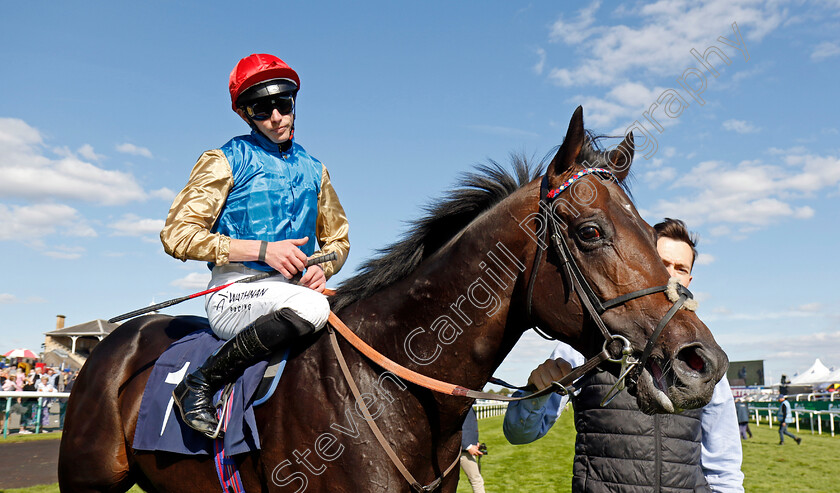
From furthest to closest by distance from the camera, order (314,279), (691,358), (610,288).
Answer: (314,279), (610,288), (691,358)

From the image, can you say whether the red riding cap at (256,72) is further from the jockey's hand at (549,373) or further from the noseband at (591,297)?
the jockey's hand at (549,373)

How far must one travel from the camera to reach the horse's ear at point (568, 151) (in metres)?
2.46

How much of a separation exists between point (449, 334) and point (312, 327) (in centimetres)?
57

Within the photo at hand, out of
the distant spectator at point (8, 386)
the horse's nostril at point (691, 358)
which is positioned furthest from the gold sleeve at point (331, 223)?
the distant spectator at point (8, 386)

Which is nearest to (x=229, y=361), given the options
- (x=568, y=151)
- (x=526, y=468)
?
(x=568, y=151)

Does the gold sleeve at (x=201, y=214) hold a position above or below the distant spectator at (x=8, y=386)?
above

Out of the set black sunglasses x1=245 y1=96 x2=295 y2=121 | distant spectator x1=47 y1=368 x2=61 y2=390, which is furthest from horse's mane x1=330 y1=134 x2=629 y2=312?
distant spectator x1=47 y1=368 x2=61 y2=390

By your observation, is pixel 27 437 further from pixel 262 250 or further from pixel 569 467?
pixel 262 250

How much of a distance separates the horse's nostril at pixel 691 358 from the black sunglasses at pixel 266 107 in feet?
6.89

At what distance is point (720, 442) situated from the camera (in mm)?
3066

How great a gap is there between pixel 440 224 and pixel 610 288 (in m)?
0.90

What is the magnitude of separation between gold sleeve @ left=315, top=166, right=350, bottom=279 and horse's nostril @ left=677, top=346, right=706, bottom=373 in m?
1.77

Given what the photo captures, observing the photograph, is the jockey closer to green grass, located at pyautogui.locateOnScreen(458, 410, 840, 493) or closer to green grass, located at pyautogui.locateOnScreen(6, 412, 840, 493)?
green grass, located at pyautogui.locateOnScreen(6, 412, 840, 493)

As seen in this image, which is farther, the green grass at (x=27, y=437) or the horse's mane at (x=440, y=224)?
the green grass at (x=27, y=437)
